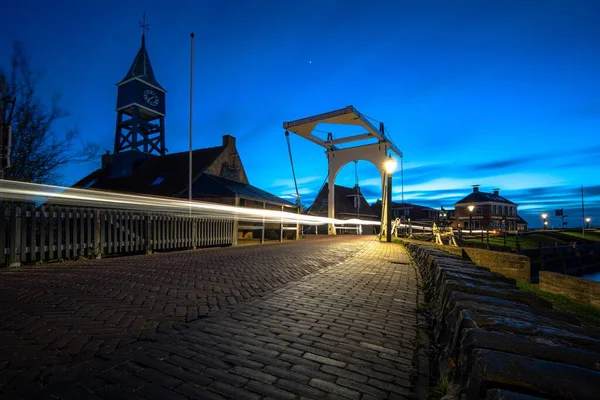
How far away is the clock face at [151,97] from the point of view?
3031cm

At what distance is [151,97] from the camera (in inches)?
1214

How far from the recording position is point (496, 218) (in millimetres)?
53031

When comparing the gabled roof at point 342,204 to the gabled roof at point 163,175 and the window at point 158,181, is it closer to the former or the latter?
the gabled roof at point 163,175

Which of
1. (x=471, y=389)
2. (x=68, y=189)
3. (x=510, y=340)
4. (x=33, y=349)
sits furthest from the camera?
(x=68, y=189)

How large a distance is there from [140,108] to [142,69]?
4.52 m

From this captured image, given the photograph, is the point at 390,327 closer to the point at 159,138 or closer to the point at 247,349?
the point at 247,349

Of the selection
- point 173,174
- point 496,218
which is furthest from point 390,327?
point 496,218

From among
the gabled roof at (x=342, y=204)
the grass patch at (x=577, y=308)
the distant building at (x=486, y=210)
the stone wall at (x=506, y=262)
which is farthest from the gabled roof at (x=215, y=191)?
the distant building at (x=486, y=210)

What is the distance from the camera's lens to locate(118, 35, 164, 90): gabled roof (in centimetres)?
3036

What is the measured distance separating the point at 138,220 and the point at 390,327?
8322mm

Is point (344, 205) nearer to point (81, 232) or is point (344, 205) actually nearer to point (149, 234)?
point (149, 234)

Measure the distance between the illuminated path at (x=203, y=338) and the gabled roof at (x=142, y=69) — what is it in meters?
30.6

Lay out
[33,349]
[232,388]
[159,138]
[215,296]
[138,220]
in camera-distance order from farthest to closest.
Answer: [159,138]
[138,220]
[215,296]
[33,349]
[232,388]

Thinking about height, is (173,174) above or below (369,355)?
above
